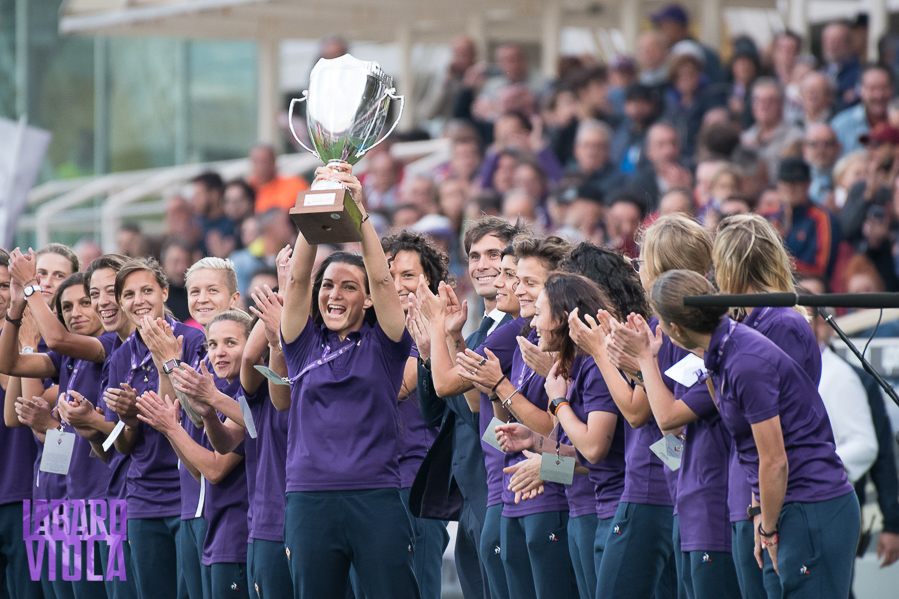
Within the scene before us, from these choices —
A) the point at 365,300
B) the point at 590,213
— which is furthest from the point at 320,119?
the point at 590,213

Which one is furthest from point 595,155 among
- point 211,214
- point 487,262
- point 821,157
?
point 487,262

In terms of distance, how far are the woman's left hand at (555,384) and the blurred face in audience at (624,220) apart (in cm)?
359

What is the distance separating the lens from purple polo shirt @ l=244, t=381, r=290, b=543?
5332mm

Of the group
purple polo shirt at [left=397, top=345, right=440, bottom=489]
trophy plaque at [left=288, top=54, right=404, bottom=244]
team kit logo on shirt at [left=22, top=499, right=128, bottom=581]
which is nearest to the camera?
trophy plaque at [left=288, top=54, right=404, bottom=244]

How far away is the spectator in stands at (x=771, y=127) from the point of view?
962 centimetres

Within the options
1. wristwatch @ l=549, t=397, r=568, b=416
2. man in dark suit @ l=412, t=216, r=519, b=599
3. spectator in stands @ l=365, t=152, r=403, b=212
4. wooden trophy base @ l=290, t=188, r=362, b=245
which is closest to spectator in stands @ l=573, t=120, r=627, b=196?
spectator in stands @ l=365, t=152, r=403, b=212

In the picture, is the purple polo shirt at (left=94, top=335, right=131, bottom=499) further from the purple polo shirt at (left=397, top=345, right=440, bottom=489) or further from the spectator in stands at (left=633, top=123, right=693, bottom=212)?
the spectator in stands at (left=633, top=123, right=693, bottom=212)

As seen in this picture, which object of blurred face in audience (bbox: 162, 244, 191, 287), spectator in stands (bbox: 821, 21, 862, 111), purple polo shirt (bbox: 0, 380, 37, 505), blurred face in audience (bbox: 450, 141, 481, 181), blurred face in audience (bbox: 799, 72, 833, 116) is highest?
spectator in stands (bbox: 821, 21, 862, 111)

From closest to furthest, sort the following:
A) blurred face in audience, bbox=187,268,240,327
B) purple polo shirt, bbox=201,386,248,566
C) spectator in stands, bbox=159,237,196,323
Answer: purple polo shirt, bbox=201,386,248,566 → blurred face in audience, bbox=187,268,240,327 → spectator in stands, bbox=159,237,196,323

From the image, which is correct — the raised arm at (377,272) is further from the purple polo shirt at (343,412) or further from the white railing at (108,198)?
the white railing at (108,198)

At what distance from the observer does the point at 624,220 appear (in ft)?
28.2

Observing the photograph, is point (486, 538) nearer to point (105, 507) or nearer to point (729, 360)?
point (729, 360)

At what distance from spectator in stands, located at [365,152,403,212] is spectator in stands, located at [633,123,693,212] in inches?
107

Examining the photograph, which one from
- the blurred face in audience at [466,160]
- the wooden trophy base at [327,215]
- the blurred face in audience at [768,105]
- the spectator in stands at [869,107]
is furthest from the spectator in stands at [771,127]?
the wooden trophy base at [327,215]
